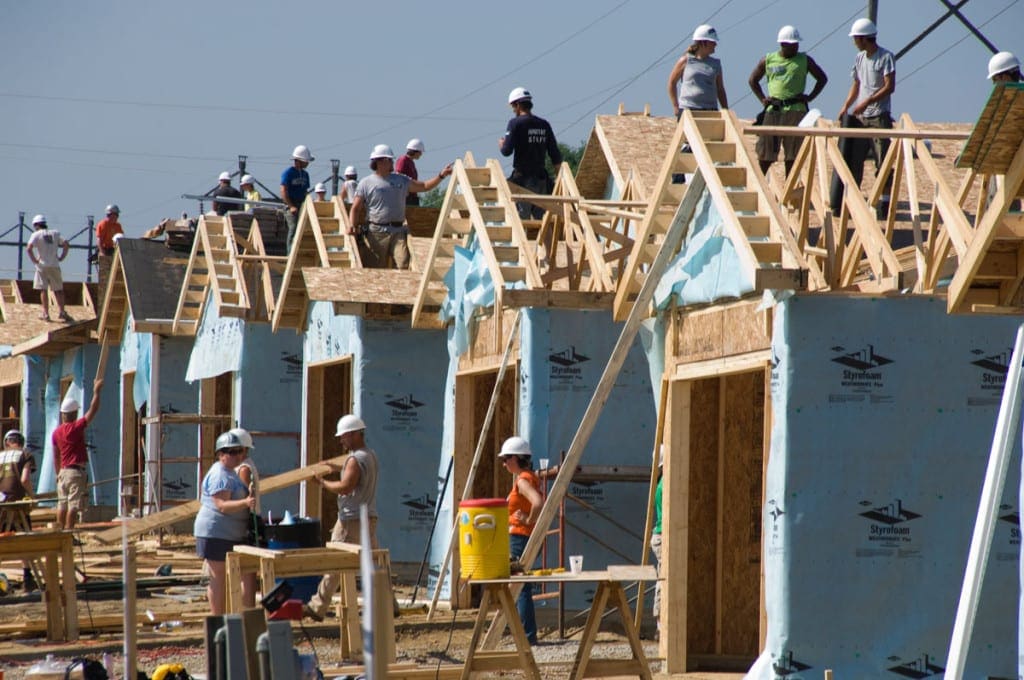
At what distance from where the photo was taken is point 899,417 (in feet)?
31.3

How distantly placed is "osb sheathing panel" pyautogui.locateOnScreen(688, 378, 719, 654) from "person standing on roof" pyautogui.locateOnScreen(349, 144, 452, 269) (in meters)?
6.35

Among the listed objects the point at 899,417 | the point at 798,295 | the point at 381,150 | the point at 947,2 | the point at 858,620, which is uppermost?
the point at 947,2

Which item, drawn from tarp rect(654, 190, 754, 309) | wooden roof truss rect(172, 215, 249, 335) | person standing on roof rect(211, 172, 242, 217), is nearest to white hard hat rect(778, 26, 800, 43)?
tarp rect(654, 190, 754, 309)

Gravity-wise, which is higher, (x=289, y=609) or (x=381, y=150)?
(x=381, y=150)

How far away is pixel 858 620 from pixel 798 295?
2.05m

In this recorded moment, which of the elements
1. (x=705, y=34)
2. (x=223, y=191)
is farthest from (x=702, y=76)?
(x=223, y=191)

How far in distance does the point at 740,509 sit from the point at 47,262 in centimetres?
1982

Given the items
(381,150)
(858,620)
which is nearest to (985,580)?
(858,620)

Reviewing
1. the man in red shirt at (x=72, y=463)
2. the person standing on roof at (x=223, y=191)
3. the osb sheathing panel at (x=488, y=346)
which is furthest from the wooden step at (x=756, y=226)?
the person standing on roof at (x=223, y=191)

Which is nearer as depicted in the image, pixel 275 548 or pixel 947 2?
pixel 275 548

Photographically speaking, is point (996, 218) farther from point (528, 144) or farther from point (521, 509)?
point (528, 144)

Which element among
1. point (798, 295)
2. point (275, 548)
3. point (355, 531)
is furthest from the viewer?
point (355, 531)

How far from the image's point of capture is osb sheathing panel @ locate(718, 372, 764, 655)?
11711 millimetres

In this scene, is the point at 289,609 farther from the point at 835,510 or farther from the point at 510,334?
the point at 510,334
